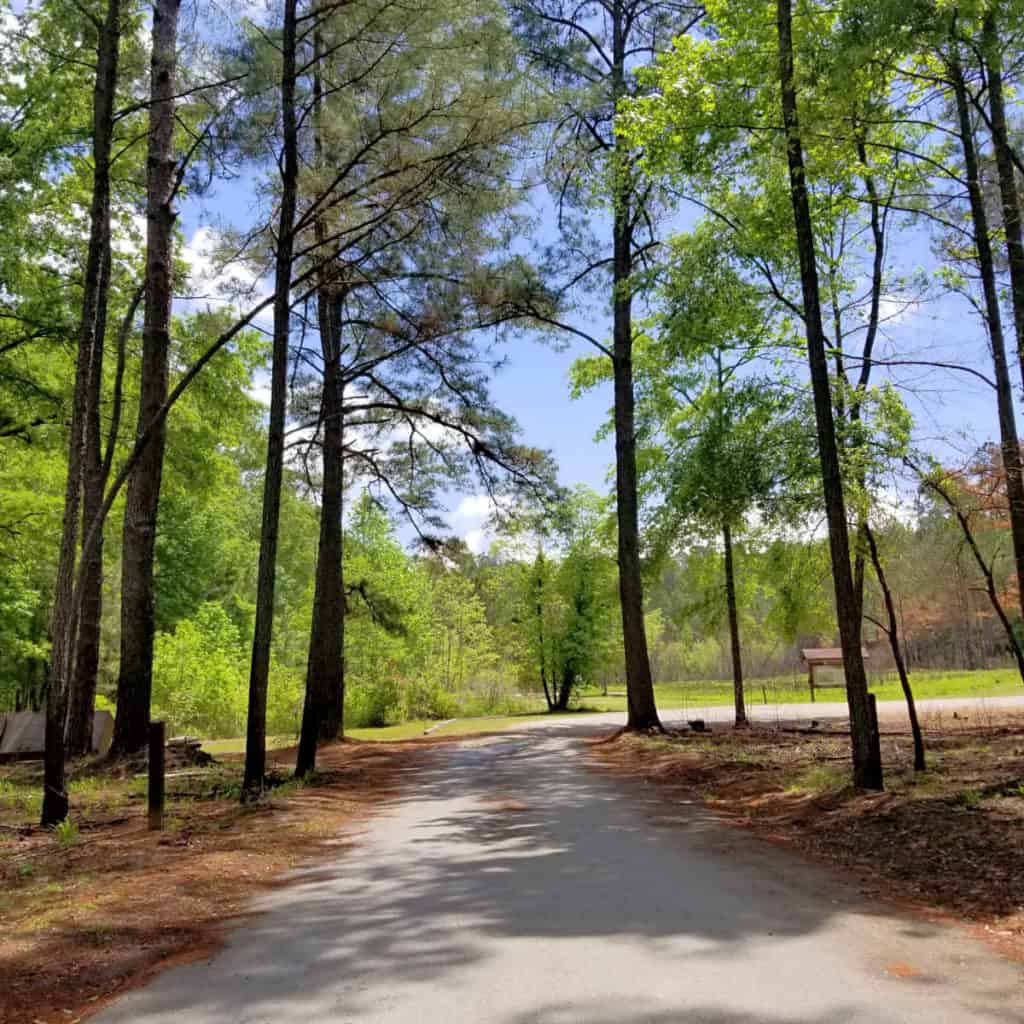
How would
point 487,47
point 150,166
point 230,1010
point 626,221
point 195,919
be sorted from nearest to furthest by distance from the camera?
1. point 230,1010
2. point 195,919
3. point 487,47
4. point 150,166
5. point 626,221

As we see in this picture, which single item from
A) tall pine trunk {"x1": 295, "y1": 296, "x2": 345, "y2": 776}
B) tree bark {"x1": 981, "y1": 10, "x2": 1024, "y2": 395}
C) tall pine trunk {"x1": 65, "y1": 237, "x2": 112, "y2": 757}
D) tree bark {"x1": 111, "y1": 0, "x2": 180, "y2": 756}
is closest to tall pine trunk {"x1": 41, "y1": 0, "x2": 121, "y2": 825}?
tree bark {"x1": 111, "y1": 0, "x2": 180, "y2": 756}

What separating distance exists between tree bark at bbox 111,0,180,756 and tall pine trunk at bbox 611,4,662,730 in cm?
893

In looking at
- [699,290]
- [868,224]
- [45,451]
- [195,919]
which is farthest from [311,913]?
[45,451]

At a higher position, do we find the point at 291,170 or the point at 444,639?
the point at 291,170

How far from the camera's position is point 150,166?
1195 cm

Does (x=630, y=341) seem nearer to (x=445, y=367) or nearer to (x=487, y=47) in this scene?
(x=445, y=367)

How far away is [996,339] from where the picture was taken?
10.7 meters

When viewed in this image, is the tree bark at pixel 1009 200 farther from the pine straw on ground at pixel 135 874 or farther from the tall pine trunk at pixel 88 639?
the tall pine trunk at pixel 88 639

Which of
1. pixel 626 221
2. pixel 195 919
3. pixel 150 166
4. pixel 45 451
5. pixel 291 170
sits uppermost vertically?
pixel 626 221

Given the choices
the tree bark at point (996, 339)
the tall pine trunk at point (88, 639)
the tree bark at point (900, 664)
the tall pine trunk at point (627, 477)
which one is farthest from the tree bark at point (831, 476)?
the tall pine trunk at point (88, 639)

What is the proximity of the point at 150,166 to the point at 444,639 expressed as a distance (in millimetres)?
45803

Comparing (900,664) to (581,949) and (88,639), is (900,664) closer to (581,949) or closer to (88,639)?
(581,949)

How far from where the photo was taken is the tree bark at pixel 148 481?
468 inches

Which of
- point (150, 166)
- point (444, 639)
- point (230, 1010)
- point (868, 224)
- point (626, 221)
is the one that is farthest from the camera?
point (444, 639)
